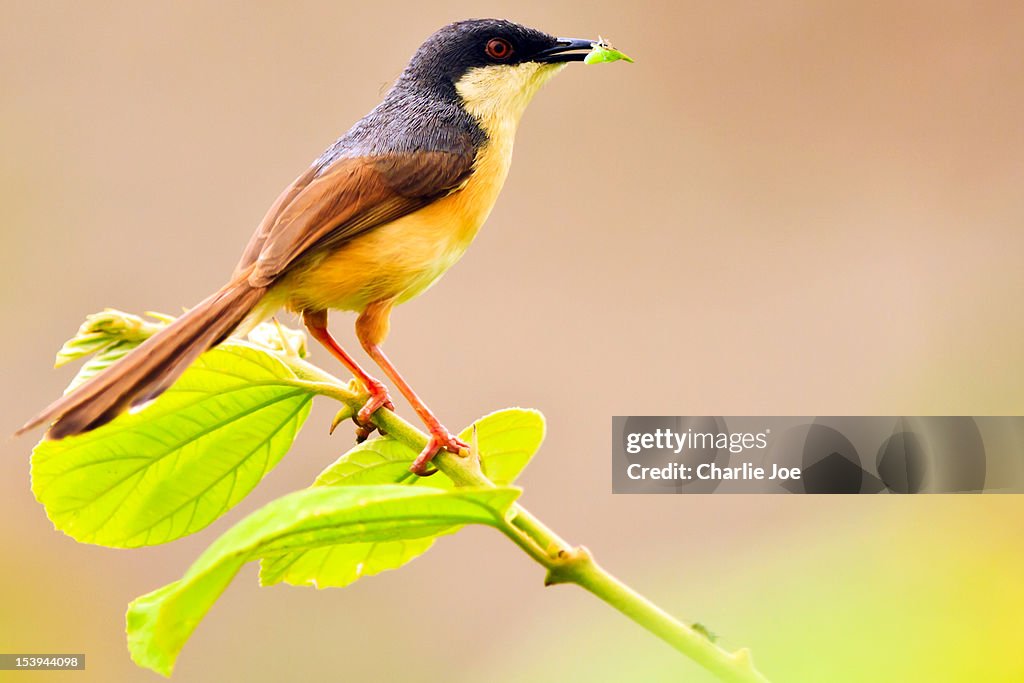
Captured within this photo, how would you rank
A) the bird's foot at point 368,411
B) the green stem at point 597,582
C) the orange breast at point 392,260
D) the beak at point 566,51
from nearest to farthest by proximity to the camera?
the green stem at point 597,582 → the bird's foot at point 368,411 → the orange breast at point 392,260 → the beak at point 566,51

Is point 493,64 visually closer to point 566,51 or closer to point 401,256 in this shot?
point 566,51

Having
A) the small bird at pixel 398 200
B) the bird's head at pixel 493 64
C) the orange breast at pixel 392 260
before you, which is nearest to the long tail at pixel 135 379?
the small bird at pixel 398 200

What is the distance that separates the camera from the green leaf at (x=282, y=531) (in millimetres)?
760

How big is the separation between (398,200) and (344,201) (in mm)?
142

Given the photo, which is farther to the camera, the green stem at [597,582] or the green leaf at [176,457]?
the green leaf at [176,457]

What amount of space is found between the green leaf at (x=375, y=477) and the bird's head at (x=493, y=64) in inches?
53.9

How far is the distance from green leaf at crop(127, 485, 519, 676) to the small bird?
58 centimetres

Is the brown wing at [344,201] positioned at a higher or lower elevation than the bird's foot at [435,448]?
higher

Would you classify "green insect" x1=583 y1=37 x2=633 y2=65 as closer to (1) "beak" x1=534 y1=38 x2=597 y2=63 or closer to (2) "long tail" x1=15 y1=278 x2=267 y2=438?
(1) "beak" x1=534 y1=38 x2=597 y2=63

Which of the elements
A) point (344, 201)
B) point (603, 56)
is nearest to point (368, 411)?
point (344, 201)

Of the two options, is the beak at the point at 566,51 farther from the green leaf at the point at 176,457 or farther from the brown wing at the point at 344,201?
the green leaf at the point at 176,457

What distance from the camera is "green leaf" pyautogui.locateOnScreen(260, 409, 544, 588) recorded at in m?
1.28

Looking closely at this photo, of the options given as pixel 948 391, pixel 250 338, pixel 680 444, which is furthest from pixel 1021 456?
pixel 250 338

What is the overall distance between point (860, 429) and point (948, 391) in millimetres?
419
